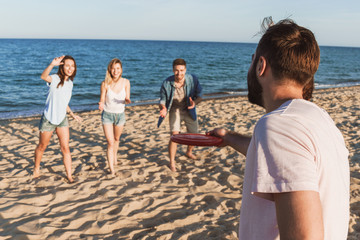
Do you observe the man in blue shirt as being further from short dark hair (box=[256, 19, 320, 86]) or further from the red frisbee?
short dark hair (box=[256, 19, 320, 86])

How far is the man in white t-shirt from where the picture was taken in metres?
0.79

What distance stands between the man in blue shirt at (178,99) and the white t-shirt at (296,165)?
14.7 feet

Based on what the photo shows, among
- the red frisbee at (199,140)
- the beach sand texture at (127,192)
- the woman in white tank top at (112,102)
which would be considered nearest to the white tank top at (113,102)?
the woman in white tank top at (112,102)

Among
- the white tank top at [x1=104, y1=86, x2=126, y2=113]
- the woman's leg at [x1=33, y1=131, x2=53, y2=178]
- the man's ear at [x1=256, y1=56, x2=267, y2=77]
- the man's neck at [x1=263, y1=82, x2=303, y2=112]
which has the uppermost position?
the man's ear at [x1=256, y1=56, x2=267, y2=77]

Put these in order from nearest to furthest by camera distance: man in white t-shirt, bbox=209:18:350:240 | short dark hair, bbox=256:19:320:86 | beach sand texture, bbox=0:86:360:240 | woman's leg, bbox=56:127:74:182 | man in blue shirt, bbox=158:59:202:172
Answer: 1. man in white t-shirt, bbox=209:18:350:240
2. short dark hair, bbox=256:19:320:86
3. beach sand texture, bbox=0:86:360:240
4. woman's leg, bbox=56:127:74:182
5. man in blue shirt, bbox=158:59:202:172

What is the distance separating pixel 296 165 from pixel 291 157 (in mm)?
24

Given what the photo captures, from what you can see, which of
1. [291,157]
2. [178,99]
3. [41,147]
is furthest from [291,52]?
[41,147]

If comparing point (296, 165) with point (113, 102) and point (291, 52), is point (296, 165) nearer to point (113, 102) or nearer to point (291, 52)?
point (291, 52)

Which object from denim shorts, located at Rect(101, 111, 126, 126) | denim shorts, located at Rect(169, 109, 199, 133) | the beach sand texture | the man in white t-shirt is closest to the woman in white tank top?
denim shorts, located at Rect(101, 111, 126, 126)

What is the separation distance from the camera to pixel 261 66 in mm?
1059

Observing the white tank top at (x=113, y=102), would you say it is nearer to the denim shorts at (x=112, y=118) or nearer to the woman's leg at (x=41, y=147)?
the denim shorts at (x=112, y=118)

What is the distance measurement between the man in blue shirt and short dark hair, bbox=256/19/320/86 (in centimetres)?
435

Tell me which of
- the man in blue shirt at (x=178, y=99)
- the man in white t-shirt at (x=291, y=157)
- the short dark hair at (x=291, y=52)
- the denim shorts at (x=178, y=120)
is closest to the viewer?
the man in white t-shirt at (x=291, y=157)

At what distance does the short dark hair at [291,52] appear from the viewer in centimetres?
100
